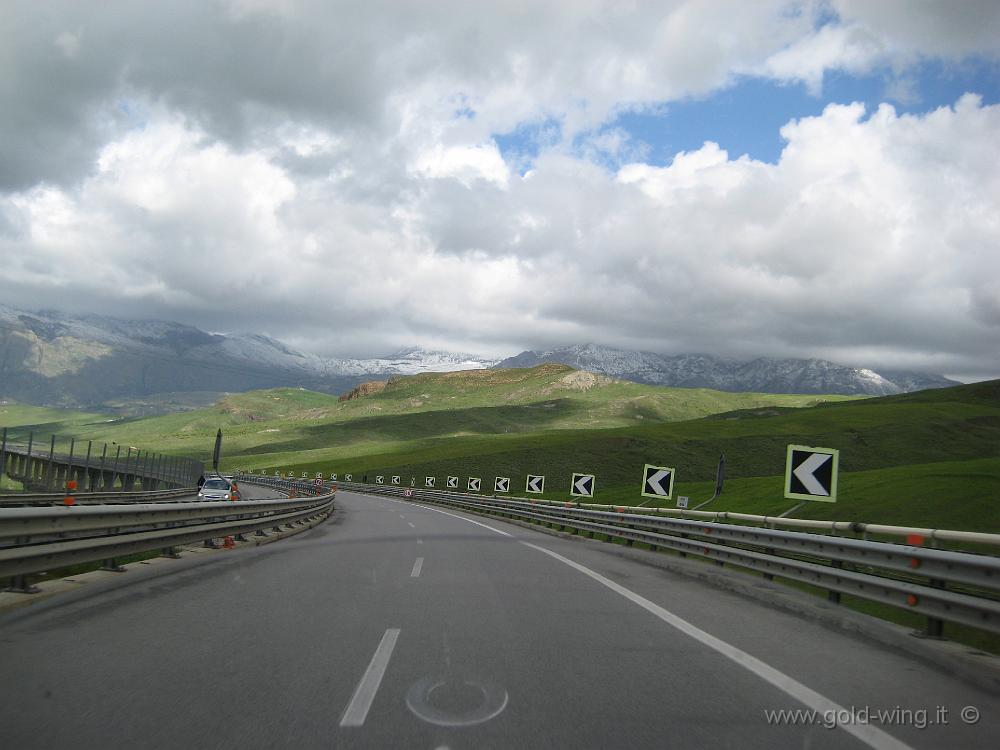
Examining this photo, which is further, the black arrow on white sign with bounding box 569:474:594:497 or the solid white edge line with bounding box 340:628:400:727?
the black arrow on white sign with bounding box 569:474:594:497

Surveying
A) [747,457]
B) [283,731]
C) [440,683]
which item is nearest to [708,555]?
[440,683]

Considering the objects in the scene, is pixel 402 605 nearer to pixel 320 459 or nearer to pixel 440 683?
pixel 440 683

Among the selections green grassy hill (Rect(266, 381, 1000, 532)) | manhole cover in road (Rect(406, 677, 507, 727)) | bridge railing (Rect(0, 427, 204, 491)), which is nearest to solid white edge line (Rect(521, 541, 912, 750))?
manhole cover in road (Rect(406, 677, 507, 727))

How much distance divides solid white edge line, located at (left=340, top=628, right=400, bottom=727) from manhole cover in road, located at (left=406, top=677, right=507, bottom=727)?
29 cm

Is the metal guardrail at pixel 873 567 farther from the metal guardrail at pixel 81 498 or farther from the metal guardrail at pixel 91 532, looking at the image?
the metal guardrail at pixel 81 498

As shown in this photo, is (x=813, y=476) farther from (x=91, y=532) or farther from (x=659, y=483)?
(x=91, y=532)

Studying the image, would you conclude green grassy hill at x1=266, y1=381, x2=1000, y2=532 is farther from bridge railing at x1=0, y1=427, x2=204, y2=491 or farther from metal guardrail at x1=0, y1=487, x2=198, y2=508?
bridge railing at x1=0, y1=427, x2=204, y2=491

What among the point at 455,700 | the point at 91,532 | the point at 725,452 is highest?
the point at 725,452

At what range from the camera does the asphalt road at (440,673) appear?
4707 millimetres

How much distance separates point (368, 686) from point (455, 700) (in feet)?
2.38

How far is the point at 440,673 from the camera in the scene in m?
6.09

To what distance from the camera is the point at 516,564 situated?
14.8m

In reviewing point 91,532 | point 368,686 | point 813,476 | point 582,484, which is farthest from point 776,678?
point 582,484

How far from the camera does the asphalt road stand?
4707mm
